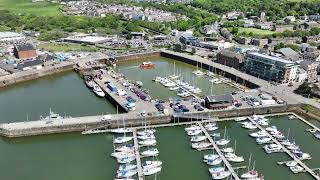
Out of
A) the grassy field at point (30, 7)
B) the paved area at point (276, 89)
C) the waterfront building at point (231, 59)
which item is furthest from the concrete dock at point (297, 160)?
the grassy field at point (30, 7)

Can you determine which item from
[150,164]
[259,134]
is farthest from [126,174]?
[259,134]

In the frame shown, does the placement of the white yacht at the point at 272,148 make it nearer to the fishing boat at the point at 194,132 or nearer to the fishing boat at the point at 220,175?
the fishing boat at the point at 220,175

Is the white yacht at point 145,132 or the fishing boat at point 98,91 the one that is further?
the fishing boat at point 98,91

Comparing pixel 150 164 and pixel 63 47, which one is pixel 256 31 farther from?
pixel 150 164

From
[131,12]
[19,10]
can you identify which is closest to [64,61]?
[131,12]

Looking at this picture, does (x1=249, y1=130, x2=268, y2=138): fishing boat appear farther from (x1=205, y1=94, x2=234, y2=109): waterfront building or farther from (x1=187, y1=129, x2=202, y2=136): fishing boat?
(x1=205, y1=94, x2=234, y2=109): waterfront building

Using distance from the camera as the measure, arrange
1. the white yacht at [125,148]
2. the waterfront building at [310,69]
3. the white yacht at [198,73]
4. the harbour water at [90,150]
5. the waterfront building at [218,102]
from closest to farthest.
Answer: the harbour water at [90,150] → the white yacht at [125,148] → the waterfront building at [218,102] → the waterfront building at [310,69] → the white yacht at [198,73]
